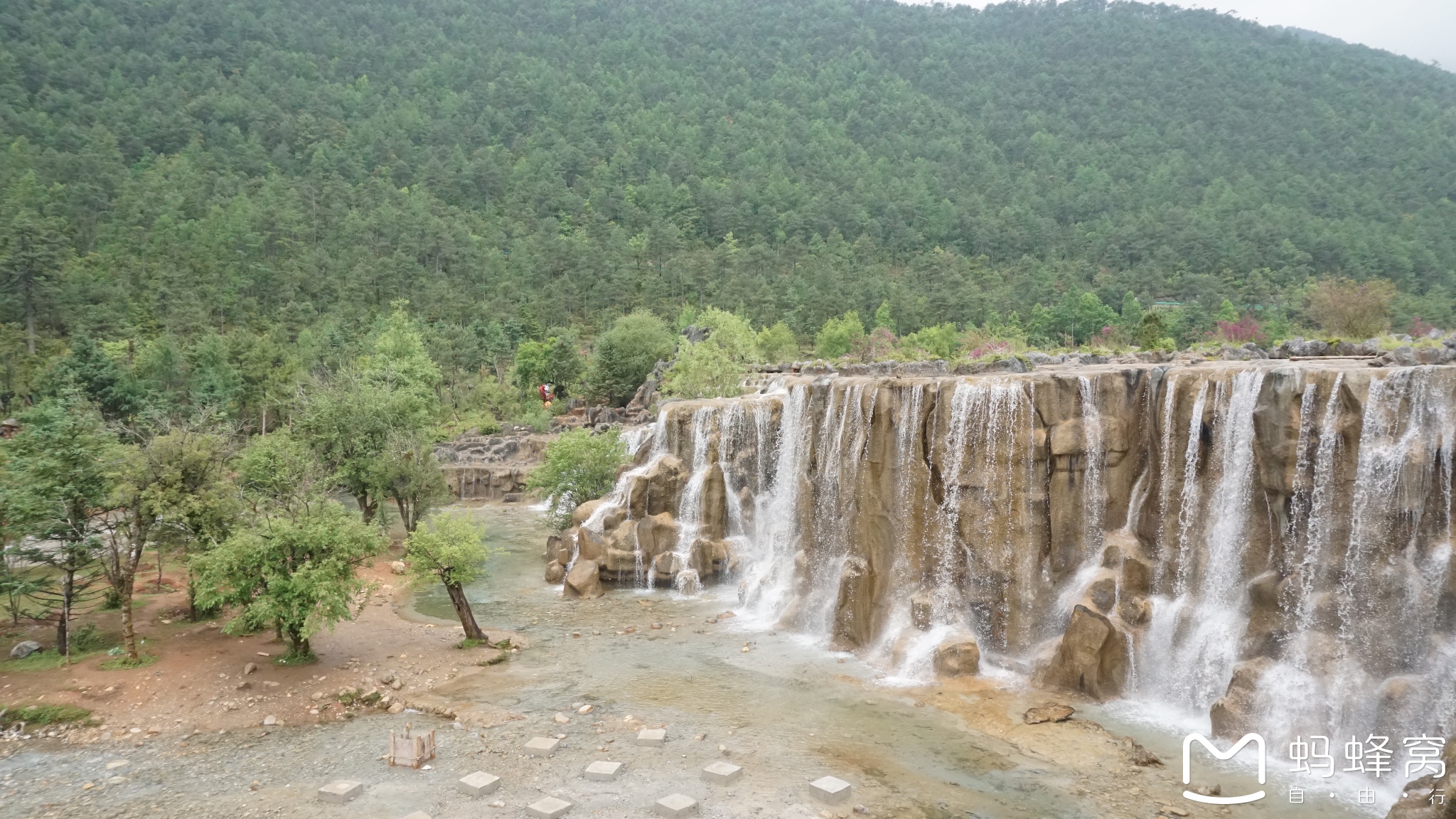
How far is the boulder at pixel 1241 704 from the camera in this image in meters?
14.8

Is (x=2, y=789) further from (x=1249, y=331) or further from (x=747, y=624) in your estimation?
(x=1249, y=331)

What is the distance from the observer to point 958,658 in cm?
1867

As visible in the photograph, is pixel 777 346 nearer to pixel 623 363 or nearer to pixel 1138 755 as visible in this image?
pixel 623 363

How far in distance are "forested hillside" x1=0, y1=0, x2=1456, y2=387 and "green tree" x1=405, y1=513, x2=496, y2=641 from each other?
5195cm

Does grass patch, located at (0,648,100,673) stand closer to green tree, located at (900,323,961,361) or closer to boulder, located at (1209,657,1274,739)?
boulder, located at (1209,657,1274,739)

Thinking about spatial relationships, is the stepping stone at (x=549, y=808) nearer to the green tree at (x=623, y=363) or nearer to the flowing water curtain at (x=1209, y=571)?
the flowing water curtain at (x=1209, y=571)

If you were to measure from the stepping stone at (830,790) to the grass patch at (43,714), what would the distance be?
1457 centimetres

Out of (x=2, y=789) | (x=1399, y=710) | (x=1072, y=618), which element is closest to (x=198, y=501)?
(x=2, y=789)

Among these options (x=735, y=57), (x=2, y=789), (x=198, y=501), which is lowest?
(x=2, y=789)

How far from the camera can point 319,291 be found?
81.9 m

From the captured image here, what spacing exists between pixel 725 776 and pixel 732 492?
16584 millimetres

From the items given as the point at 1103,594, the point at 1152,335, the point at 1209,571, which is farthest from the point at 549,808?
the point at 1152,335

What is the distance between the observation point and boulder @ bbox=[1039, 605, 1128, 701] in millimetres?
17094

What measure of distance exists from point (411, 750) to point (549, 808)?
342cm
